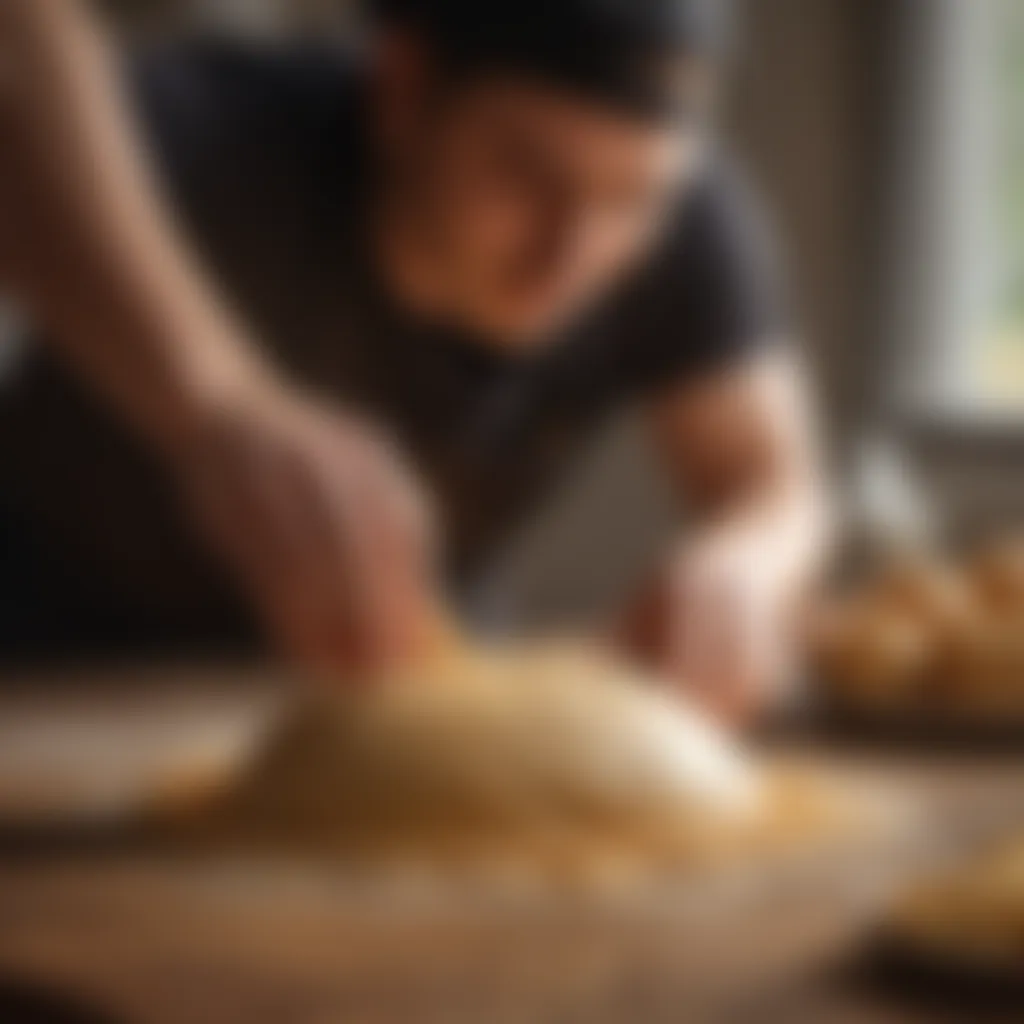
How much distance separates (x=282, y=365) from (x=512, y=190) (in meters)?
0.11

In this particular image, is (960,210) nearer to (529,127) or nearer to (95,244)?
(529,127)

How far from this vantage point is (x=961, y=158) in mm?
1001

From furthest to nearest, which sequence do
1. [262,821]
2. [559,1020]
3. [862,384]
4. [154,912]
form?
[862,384] → [262,821] → [154,912] → [559,1020]

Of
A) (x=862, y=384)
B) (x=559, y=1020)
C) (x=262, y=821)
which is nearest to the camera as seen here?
(x=559, y=1020)

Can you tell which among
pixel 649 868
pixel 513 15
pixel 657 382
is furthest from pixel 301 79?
pixel 649 868

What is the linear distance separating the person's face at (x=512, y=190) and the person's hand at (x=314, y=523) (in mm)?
76

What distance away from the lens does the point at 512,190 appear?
0.92m

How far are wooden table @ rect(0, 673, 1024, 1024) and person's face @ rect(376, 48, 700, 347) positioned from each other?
0.16m

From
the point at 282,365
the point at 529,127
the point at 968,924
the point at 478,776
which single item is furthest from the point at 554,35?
the point at 968,924

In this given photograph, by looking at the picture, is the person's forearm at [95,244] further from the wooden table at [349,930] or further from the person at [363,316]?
the wooden table at [349,930]

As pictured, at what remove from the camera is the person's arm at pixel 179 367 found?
0.80 metres

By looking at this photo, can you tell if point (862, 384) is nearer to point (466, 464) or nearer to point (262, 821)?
point (466, 464)

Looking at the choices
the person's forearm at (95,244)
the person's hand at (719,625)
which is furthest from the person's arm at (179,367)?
the person's hand at (719,625)

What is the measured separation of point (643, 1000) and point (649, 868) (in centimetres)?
17
